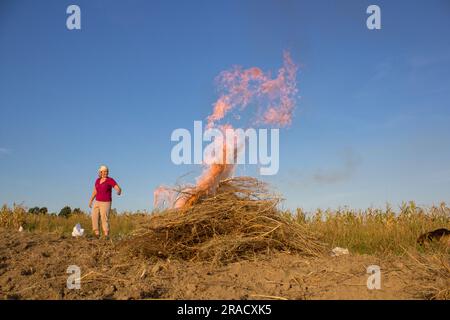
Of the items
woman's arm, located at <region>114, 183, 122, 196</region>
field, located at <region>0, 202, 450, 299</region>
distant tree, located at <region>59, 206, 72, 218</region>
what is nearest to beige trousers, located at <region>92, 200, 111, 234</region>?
woman's arm, located at <region>114, 183, 122, 196</region>

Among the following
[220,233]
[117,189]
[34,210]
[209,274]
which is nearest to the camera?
[209,274]

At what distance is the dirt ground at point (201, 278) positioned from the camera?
4.41 m

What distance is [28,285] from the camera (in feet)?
16.5

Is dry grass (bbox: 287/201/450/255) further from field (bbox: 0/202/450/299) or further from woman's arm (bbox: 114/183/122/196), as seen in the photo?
woman's arm (bbox: 114/183/122/196)

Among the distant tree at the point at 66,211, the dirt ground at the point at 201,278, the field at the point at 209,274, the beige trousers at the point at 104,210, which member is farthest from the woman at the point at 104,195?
the distant tree at the point at 66,211

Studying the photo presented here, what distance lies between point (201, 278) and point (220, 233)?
1629 millimetres

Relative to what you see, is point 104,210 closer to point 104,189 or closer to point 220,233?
point 104,189

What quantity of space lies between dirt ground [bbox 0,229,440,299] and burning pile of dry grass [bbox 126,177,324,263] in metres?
0.28

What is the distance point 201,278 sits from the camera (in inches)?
206

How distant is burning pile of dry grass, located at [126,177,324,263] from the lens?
21.4ft

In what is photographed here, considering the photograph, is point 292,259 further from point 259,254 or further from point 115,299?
point 115,299

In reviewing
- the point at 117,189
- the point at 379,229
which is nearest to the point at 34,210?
the point at 117,189

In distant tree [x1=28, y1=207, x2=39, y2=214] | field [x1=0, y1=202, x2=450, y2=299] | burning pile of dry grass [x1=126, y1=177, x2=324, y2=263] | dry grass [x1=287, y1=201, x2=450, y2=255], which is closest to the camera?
field [x1=0, y1=202, x2=450, y2=299]
